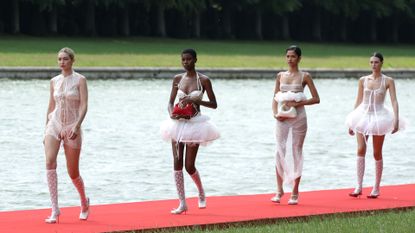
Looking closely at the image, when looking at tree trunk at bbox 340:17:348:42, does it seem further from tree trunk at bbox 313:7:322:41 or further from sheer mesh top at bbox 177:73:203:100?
sheer mesh top at bbox 177:73:203:100

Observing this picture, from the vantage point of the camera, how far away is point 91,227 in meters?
11.0

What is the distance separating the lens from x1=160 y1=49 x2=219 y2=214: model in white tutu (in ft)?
39.8

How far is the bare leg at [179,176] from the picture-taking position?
12.1m

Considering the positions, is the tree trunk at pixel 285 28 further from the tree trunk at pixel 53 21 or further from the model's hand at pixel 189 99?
the model's hand at pixel 189 99

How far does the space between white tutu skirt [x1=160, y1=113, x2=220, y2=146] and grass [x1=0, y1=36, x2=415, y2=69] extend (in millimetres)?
30577

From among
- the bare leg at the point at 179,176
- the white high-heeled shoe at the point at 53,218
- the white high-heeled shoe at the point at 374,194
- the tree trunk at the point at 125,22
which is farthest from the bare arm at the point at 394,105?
the tree trunk at the point at 125,22

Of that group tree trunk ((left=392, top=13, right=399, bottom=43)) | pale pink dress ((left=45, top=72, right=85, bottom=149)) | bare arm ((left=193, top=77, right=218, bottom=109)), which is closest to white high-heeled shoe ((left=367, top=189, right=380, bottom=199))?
bare arm ((left=193, top=77, right=218, bottom=109))

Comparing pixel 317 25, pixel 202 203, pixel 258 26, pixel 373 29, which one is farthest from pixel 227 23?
pixel 202 203

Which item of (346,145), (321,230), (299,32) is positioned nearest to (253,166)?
(346,145)

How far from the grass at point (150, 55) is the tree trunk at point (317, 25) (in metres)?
21.8

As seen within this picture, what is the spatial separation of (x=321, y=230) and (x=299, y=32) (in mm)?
82269

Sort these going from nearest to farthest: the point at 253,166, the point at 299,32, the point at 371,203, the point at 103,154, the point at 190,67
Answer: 1. the point at 190,67
2. the point at 371,203
3. the point at 253,166
4. the point at 103,154
5. the point at 299,32

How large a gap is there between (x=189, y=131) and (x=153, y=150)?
9.45 m

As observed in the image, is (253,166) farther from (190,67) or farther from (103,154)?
(190,67)
